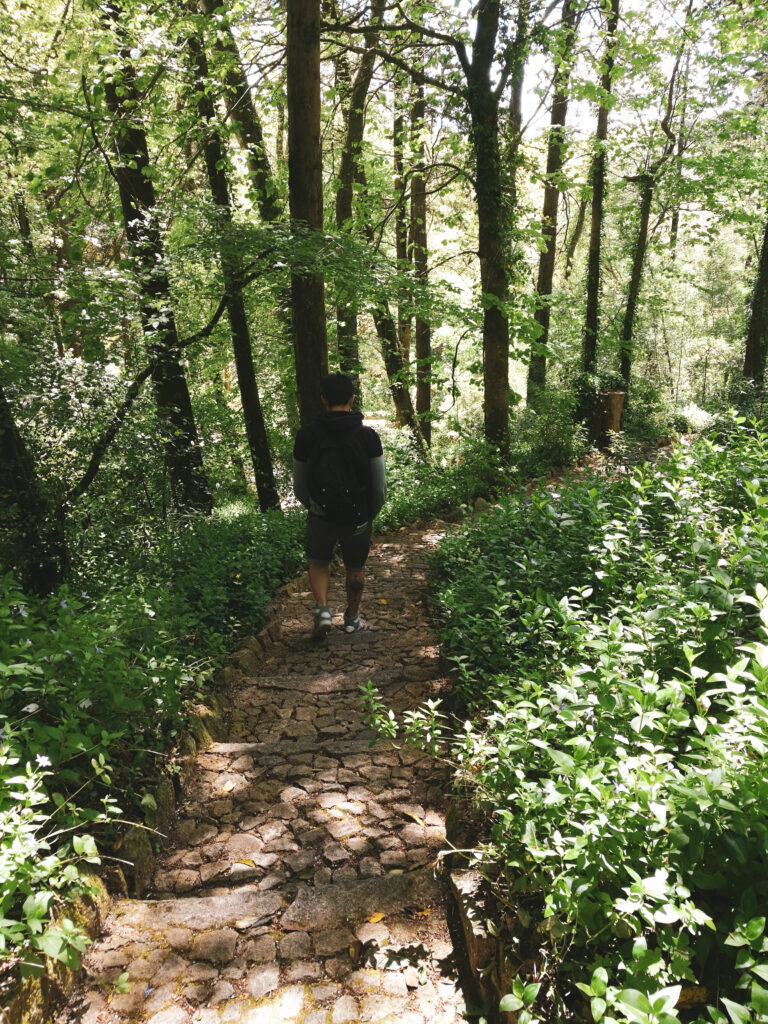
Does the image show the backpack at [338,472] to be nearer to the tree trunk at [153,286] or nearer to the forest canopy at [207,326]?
the forest canopy at [207,326]

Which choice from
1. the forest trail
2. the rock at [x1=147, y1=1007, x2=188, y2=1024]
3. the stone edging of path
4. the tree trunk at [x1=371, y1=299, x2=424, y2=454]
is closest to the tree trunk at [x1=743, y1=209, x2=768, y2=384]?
the tree trunk at [x1=371, y1=299, x2=424, y2=454]

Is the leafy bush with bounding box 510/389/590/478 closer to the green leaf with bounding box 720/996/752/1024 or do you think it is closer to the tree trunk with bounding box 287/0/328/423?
the tree trunk with bounding box 287/0/328/423

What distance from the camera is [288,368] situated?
44.2ft

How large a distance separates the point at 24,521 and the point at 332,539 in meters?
2.54

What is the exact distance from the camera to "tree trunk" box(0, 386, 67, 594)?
477cm

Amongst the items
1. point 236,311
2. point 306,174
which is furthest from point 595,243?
point 306,174

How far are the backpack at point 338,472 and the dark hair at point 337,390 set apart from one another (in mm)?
259

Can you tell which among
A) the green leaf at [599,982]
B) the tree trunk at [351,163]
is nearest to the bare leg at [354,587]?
the green leaf at [599,982]

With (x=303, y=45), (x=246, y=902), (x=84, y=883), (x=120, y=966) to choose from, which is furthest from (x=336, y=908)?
(x=303, y=45)

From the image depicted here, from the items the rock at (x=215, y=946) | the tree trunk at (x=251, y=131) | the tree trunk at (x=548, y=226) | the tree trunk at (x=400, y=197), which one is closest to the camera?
the rock at (x=215, y=946)

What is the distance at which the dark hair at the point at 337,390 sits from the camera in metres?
5.16

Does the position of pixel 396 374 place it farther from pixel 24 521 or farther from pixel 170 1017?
pixel 170 1017

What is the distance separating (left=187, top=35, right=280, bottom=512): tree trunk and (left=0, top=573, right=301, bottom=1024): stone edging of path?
579 cm

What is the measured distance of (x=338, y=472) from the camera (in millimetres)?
5145
